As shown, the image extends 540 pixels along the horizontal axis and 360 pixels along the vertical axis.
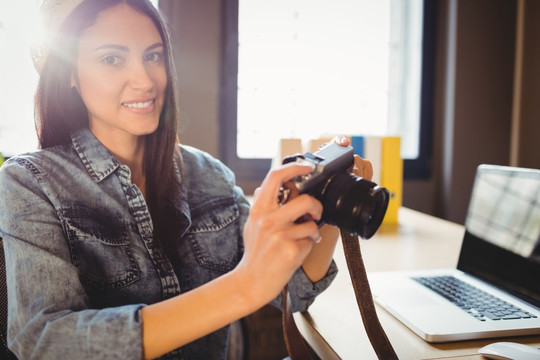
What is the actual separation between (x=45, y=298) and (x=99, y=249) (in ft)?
0.55

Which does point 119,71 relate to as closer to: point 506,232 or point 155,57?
point 155,57

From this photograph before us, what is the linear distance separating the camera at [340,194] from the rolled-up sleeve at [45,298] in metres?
0.28

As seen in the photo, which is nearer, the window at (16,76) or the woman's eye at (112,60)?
the woman's eye at (112,60)

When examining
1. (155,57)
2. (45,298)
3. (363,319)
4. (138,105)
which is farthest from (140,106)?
(363,319)

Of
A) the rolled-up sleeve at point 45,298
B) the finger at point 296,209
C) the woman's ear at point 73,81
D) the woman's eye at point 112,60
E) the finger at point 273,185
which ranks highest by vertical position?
the woman's eye at point 112,60

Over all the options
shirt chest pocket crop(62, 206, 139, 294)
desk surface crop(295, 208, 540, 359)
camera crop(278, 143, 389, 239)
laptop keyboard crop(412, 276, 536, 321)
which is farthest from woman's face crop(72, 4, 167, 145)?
laptop keyboard crop(412, 276, 536, 321)

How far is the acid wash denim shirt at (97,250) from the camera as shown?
58cm

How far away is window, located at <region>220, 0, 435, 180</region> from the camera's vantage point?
1.94 meters

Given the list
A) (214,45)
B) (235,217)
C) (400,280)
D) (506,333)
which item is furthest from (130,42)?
(214,45)

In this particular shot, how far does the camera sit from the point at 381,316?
0.78 metres

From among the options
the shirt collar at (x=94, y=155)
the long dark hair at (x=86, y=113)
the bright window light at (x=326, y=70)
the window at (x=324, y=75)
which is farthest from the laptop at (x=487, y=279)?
the bright window light at (x=326, y=70)

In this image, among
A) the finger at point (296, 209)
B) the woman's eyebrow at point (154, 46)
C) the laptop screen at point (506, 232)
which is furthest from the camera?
the woman's eyebrow at point (154, 46)

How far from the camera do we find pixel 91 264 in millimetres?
764

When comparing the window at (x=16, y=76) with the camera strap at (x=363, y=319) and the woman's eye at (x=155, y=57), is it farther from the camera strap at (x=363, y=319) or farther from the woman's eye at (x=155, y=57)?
the camera strap at (x=363, y=319)
